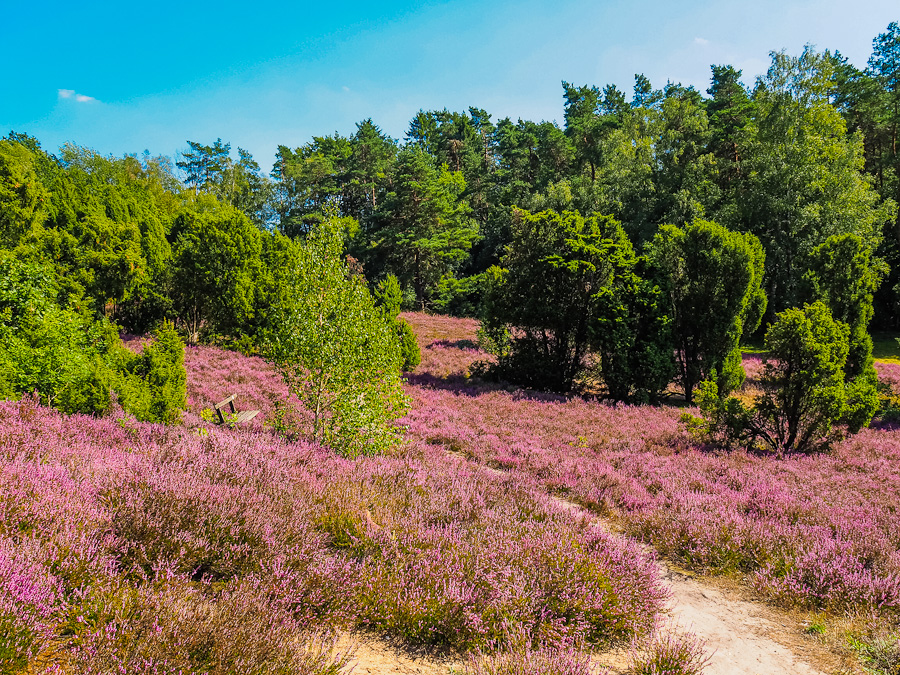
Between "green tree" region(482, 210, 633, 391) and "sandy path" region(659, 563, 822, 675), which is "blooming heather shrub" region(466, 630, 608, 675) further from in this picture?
"green tree" region(482, 210, 633, 391)

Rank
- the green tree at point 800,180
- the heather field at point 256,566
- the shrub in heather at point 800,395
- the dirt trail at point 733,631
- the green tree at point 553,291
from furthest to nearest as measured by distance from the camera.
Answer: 1. the green tree at point 800,180
2. the green tree at point 553,291
3. the shrub in heather at point 800,395
4. the dirt trail at point 733,631
5. the heather field at point 256,566

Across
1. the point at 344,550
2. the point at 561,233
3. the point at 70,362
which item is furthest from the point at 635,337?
the point at 70,362

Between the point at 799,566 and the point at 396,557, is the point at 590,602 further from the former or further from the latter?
the point at 799,566

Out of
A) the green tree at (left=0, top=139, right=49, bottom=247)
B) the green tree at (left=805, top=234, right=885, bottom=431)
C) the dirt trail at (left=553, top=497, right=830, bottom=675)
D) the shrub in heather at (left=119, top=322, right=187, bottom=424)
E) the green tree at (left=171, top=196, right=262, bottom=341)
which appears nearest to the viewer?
the dirt trail at (left=553, top=497, right=830, bottom=675)

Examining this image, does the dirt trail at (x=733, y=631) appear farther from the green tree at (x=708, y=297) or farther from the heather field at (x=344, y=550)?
the green tree at (x=708, y=297)

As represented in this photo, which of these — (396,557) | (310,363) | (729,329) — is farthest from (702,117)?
(396,557)

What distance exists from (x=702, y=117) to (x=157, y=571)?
2204 inches

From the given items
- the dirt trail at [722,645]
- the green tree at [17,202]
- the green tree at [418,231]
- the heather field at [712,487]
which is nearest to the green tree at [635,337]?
the heather field at [712,487]

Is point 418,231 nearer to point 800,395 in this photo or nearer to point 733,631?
point 800,395

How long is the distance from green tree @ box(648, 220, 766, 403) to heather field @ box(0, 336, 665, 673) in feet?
45.8

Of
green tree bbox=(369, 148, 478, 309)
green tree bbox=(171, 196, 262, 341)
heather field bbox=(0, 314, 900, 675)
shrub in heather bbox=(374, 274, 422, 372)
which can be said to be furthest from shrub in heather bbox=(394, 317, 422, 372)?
green tree bbox=(369, 148, 478, 309)

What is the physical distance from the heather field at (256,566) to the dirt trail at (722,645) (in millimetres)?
198

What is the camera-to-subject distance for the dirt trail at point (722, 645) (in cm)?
323

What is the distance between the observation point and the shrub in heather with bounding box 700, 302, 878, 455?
386 inches
